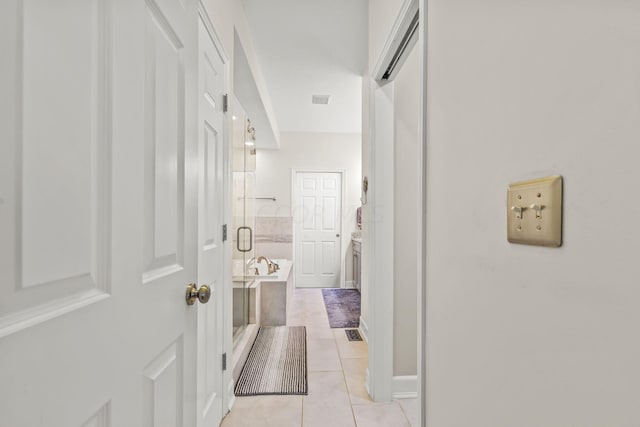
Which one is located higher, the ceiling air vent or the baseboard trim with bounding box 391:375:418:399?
the ceiling air vent

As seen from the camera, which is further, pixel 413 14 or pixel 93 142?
pixel 413 14

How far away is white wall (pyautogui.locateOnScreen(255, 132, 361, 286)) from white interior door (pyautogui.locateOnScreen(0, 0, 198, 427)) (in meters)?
4.83

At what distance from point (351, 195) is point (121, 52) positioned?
5.19 m

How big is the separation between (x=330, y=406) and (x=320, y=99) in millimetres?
3428

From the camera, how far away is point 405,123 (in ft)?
7.02

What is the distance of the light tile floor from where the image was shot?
181 cm

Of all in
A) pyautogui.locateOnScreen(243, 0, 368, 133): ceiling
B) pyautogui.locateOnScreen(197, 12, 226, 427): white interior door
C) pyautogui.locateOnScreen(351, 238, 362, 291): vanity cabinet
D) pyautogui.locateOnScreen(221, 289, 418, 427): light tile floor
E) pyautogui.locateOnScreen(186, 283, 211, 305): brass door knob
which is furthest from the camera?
pyautogui.locateOnScreen(351, 238, 362, 291): vanity cabinet
